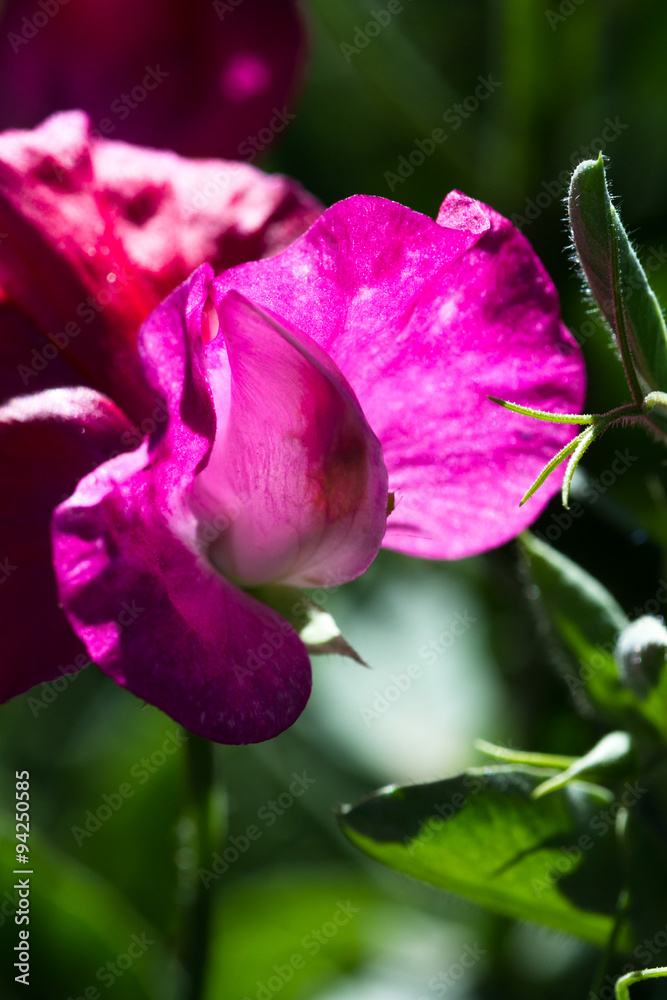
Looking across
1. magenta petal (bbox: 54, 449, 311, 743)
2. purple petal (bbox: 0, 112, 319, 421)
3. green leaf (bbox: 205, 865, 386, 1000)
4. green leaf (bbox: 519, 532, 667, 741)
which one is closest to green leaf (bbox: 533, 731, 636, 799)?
green leaf (bbox: 519, 532, 667, 741)

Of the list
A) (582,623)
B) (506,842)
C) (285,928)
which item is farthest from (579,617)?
(285,928)

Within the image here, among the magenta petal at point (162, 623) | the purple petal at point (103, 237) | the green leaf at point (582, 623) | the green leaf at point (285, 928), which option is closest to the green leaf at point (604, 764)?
the green leaf at point (582, 623)

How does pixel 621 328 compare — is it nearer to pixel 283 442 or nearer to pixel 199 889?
pixel 283 442

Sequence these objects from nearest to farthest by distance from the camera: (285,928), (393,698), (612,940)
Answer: (612,940), (285,928), (393,698)

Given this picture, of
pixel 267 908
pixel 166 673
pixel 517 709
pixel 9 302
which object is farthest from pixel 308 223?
pixel 267 908

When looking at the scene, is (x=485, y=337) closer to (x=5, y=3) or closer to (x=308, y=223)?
(x=308, y=223)

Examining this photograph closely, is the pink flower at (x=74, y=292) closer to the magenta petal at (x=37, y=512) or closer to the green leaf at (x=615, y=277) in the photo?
the magenta petal at (x=37, y=512)
